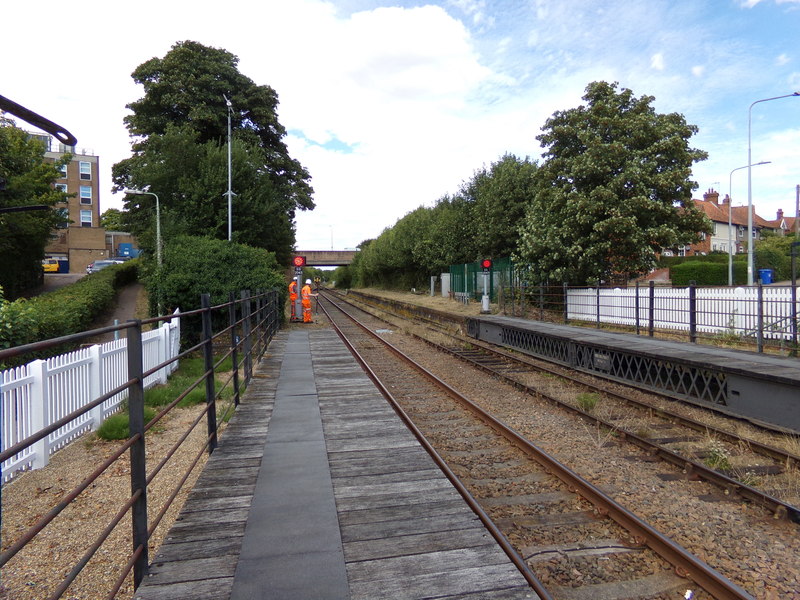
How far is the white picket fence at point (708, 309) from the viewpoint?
35.8 ft

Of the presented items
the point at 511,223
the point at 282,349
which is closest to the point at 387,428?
the point at 282,349

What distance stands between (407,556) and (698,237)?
67.8 ft

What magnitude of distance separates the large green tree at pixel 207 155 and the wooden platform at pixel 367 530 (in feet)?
72.9

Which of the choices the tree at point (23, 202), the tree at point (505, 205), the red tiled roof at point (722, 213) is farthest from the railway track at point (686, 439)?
the red tiled roof at point (722, 213)

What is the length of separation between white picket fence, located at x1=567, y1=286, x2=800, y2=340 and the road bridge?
68.2 meters

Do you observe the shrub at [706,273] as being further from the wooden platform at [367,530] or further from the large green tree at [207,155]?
the wooden platform at [367,530]

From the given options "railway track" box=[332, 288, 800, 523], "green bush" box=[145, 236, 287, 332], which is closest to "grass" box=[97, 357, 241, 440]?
"green bush" box=[145, 236, 287, 332]

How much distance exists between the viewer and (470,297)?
101 feet

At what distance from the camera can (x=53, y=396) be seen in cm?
641

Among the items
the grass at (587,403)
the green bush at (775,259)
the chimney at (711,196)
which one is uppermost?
the chimney at (711,196)

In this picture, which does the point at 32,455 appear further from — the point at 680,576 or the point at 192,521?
the point at 680,576

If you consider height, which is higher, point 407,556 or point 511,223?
point 511,223

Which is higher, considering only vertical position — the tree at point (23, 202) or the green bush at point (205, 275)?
the tree at point (23, 202)

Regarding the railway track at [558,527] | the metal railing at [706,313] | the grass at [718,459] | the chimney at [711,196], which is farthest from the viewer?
the chimney at [711,196]
